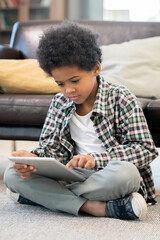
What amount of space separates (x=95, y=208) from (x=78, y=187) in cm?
8

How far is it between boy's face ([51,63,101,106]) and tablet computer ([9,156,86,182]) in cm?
24

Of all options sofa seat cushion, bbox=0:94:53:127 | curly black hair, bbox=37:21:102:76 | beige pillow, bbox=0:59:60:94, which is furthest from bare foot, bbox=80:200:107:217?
beige pillow, bbox=0:59:60:94

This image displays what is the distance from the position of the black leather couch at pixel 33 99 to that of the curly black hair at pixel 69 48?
47 centimetres

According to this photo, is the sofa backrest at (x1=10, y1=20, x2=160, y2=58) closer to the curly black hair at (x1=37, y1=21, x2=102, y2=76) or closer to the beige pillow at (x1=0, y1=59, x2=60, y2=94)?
the beige pillow at (x1=0, y1=59, x2=60, y2=94)

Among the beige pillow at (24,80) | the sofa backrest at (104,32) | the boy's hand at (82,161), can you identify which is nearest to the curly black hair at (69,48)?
the boy's hand at (82,161)

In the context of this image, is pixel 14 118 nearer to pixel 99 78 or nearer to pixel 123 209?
pixel 99 78

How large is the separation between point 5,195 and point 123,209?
1.72 ft

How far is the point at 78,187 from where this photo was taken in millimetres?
1276

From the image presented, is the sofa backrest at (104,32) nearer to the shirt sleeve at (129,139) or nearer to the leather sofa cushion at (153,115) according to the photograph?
the leather sofa cushion at (153,115)

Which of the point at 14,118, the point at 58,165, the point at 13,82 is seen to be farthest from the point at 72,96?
the point at 13,82

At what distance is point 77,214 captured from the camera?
4.11 feet

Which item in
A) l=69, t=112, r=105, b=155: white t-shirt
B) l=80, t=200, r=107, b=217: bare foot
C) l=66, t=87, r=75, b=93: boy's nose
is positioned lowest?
l=80, t=200, r=107, b=217: bare foot

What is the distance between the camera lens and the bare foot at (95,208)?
124cm

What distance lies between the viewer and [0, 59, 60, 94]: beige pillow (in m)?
2.08
